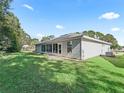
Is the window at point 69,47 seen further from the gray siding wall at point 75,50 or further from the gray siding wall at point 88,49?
the gray siding wall at point 88,49

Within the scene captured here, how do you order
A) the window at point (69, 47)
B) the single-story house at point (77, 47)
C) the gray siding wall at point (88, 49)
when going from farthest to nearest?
1. the window at point (69, 47)
2. the gray siding wall at point (88, 49)
3. the single-story house at point (77, 47)

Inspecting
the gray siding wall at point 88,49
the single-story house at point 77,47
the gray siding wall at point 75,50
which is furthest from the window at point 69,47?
the gray siding wall at point 88,49

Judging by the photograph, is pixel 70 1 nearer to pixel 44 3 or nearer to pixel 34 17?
pixel 44 3

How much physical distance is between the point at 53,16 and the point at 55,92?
24.5m

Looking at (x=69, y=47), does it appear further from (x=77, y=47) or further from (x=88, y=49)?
(x=88, y=49)

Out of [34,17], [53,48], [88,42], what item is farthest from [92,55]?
[34,17]

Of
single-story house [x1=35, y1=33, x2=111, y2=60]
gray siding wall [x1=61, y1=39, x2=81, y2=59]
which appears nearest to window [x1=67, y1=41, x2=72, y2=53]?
single-story house [x1=35, y1=33, x2=111, y2=60]

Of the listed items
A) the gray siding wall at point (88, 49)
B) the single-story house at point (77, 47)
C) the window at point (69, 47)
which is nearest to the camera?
the single-story house at point (77, 47)

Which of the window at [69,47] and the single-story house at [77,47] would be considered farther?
the window at [69,47]

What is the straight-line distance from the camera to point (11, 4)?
94.7 ft

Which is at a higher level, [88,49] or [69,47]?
[69,47]

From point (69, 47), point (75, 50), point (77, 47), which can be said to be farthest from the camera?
point (69, 47)

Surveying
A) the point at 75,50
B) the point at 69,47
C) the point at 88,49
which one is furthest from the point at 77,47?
the point at 88,49

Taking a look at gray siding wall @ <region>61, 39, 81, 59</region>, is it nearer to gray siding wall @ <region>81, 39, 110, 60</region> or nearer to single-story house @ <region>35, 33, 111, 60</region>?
single-story house @ <region>35, 33, 111, 60</region>
